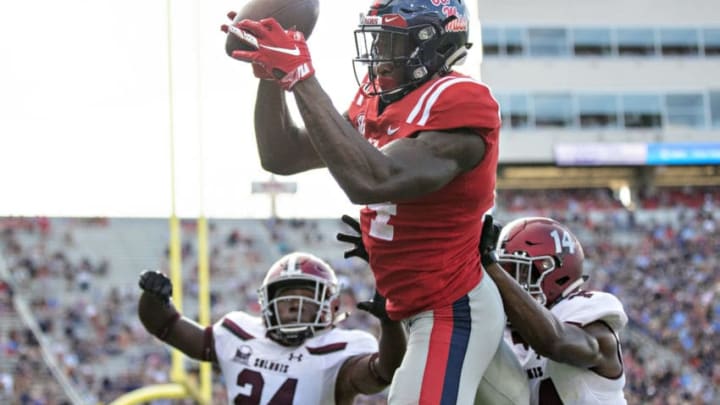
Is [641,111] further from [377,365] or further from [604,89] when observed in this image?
[377,365]

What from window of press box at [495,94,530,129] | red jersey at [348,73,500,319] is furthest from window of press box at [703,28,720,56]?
red jersey at [348,73,500,319]

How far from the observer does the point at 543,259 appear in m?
3.14

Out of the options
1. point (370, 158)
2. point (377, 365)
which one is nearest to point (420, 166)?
point (370, 158)

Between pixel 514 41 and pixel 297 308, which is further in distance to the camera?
pixel 514 41

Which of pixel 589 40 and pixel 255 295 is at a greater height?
pixel 589 40

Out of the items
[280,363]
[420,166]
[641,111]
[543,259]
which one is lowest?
[280,363]

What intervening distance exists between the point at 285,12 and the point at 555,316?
3.84ft

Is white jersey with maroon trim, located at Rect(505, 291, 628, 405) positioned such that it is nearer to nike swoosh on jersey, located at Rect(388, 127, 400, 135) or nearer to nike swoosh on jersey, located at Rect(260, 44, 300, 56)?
nike swoosh on jersey, located at Rect(388, 127, 400, 135)

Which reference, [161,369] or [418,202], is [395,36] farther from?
[161,369]

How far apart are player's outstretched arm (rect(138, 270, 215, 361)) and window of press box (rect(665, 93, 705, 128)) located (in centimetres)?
2192

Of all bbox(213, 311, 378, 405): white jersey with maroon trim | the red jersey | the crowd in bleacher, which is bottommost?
the crowd in bleacher

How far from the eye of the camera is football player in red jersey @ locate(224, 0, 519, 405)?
233cm

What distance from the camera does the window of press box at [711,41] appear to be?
2423 cm

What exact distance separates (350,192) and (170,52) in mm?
5937
